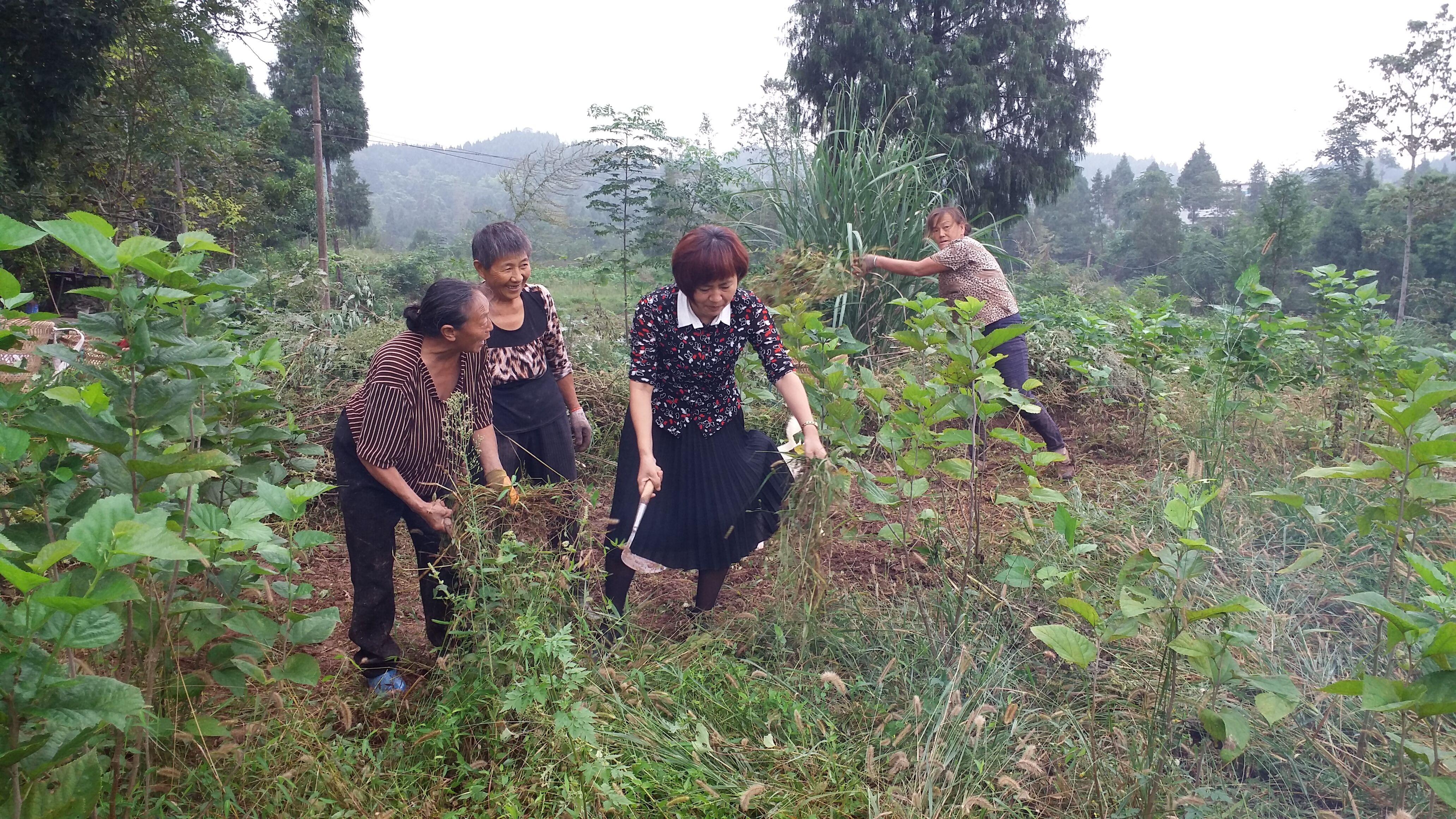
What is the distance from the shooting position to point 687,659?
2.43m

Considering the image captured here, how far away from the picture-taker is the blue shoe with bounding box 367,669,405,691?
2.34m

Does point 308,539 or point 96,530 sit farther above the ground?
point 96,530

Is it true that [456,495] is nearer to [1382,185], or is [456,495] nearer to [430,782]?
[430,782]

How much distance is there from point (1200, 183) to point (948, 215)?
60045 millimetres

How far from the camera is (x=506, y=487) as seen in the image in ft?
6.63

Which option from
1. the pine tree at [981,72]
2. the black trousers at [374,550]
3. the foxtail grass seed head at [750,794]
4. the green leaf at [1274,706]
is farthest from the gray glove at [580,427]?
the pine tree at [981,72]

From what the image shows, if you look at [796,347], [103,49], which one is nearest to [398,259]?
[103,49]

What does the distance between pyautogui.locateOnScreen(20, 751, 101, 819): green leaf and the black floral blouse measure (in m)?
1.71

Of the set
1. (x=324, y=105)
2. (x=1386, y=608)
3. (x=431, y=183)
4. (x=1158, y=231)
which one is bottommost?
(x=1386, y=608)

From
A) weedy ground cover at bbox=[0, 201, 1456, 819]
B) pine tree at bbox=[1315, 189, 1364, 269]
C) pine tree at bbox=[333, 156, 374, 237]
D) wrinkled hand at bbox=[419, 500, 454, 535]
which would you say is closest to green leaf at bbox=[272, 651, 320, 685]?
weedy ground cover at bbox=[0, 201, 1456, 819]

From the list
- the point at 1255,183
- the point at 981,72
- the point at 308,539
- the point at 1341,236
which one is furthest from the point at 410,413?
the point at 1255,183

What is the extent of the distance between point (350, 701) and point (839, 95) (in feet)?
18.5

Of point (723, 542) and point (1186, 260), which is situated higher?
point (1186, 260)

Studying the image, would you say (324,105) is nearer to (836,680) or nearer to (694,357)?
(694,357)
